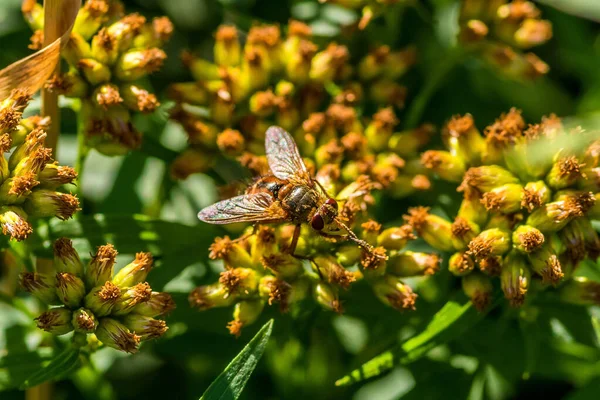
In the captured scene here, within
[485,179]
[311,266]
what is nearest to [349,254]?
[311,266]

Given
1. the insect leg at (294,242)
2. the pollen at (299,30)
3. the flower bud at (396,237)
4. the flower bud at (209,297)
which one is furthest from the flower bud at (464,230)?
the pollen at (299,30)

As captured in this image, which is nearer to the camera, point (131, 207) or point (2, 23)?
point (131, 207)

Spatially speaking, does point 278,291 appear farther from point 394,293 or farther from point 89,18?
point 89,18

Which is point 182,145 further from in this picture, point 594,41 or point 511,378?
point 594,41

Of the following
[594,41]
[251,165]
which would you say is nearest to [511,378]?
[251,165]

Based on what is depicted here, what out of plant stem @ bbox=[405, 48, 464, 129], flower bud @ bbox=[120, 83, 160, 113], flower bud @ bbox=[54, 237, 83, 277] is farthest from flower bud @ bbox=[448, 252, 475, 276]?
flower bud @ bbox=[54, 237, 83, 277]

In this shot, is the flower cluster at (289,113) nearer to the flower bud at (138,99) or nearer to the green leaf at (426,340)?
the flower bud at (138,99)
